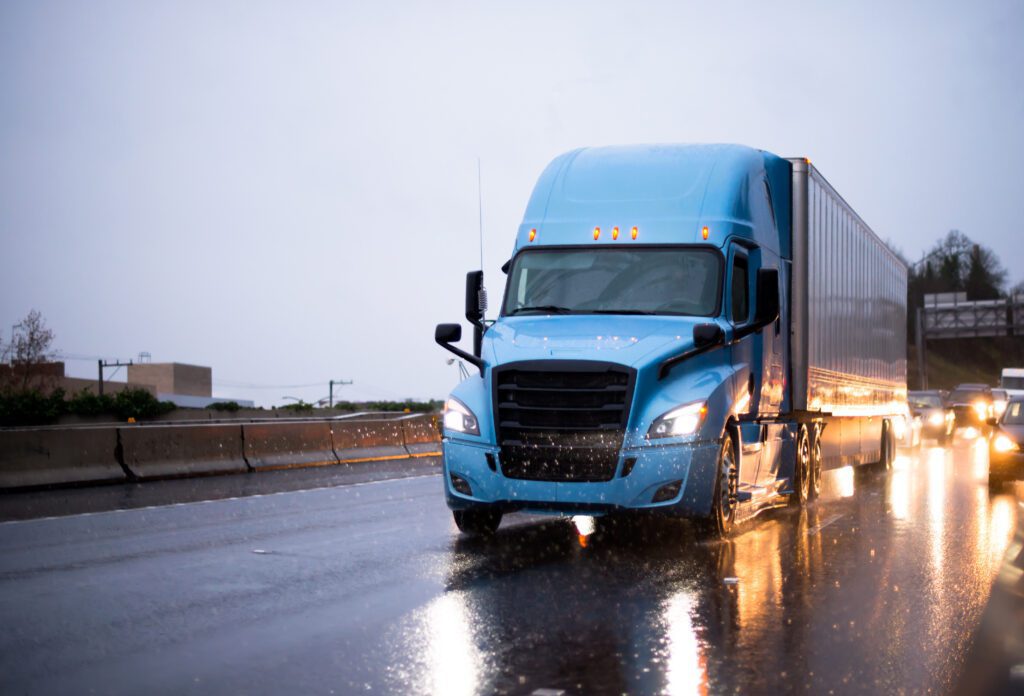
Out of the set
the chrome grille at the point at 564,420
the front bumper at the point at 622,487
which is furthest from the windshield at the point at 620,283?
the front bumper at the point at 622,487

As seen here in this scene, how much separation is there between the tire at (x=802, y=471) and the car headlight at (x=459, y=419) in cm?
524

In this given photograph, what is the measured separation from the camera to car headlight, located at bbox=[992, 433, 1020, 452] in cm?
1853

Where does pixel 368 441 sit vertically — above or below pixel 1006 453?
below

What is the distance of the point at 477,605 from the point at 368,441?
1870 cm

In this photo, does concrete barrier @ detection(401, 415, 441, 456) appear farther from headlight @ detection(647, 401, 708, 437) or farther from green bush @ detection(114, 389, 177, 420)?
green bush @ detection(114, 389, 177, 420)

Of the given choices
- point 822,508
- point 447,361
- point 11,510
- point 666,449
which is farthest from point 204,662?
point 822,508

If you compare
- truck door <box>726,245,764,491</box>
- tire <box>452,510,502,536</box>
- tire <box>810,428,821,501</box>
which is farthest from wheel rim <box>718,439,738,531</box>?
tire <box>810,428,821,501</box>

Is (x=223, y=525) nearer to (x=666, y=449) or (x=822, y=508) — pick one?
(x=666, y=449)

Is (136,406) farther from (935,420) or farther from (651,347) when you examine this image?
(651,347)

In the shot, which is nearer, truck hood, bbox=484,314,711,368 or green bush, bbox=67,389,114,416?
truck hood, bbox=484,314,711,368

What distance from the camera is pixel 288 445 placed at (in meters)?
23.3

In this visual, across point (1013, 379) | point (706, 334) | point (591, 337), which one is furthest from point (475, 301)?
point (1013, 379)

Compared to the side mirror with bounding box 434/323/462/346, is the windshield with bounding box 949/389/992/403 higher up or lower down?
lower down

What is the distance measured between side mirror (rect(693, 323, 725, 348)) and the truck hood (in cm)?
11
